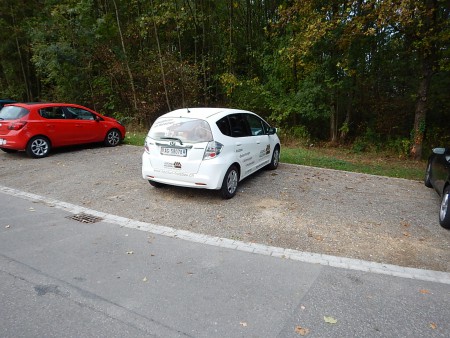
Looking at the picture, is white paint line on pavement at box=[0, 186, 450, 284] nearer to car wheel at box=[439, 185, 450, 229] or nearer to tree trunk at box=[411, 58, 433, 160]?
car wheel at box=[439, 185, 450, 229]

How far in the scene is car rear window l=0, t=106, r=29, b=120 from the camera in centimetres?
939

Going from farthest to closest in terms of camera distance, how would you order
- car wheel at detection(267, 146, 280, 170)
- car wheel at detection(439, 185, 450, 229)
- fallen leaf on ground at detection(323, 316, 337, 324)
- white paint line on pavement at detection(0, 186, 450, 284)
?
car wheel at detection(267, 146, 280, 170)
car wheel at detection(439, 185, 450, 229)
white paint line on pavement at detection(0, 186, 450, 284)
fallen leaf on ground at detection(323, 316, 337, 324)

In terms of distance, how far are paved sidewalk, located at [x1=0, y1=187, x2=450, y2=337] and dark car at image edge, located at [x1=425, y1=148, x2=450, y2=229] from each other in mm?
1691

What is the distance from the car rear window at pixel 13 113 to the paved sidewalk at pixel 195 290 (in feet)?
19.3

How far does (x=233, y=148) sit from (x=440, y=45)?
30.2 ft

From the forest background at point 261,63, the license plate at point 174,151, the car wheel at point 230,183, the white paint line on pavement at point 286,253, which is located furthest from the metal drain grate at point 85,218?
the forest background at point 261,63

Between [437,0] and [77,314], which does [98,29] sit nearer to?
[437,0]

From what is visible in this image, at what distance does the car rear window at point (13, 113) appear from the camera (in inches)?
370

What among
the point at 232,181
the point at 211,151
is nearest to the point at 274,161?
the point at 232,181

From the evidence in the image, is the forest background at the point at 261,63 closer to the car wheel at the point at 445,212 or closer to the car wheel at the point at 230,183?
the car wheel at the point at 230,183

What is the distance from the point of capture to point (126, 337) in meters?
2.70

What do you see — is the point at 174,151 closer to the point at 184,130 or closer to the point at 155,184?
the point at 184,130

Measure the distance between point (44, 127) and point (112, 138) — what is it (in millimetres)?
2552

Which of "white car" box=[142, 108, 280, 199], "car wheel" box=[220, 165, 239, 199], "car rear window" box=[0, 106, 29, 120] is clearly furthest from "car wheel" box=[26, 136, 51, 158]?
"car wheel" box=[220, 165, 239, 199]
